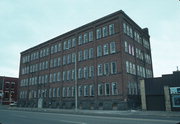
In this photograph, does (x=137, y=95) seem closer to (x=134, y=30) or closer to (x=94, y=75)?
(x=94, y=75)

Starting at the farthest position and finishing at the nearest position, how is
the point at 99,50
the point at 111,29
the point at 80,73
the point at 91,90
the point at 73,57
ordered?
the point at 73,57 < the point at 80,73 < the point at 99,50 < the point at 91,90 < the point at 111,29

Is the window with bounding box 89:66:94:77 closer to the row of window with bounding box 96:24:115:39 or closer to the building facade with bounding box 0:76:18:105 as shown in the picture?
the row of window with bounding box 96:24:115:39

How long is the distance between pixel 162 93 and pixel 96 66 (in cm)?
1302

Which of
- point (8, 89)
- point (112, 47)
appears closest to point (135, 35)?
point (112, 47)

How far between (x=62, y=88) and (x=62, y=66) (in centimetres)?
554

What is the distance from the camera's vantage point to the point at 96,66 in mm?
34719

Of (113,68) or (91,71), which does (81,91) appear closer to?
(91,71)

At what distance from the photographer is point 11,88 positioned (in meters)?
75.9

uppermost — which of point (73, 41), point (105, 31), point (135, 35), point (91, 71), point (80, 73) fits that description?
point (135, 35)

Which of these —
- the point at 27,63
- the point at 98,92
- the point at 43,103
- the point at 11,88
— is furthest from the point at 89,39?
the point at 11,88

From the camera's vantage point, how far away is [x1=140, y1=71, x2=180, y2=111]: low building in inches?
1048

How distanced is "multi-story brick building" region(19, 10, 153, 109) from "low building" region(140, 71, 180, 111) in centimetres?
296

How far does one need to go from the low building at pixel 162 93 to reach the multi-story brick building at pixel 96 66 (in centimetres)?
296

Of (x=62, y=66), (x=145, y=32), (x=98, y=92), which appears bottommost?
(x=98, y=92)
